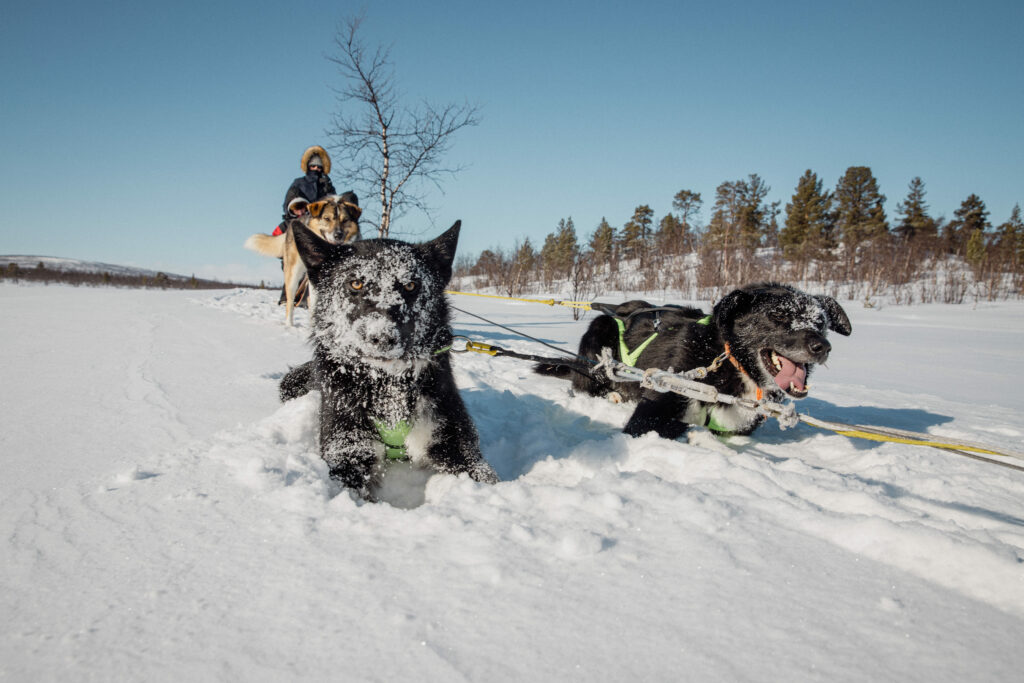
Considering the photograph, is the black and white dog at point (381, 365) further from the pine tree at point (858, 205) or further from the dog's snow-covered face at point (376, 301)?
the pine tree at point (858, 205)

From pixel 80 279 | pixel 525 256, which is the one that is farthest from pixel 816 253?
pixel 80 279

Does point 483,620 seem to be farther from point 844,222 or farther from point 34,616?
point 844,222

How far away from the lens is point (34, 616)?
3.30 ft

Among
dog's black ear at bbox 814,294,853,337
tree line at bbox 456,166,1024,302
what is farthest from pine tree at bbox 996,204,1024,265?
dog's black ear at bbox 814,294,853,337

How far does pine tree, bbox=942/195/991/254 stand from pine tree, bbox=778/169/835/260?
11458mm

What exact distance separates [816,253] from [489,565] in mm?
45914

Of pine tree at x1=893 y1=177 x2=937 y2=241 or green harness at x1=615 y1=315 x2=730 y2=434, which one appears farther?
pine tree at x1=893 y1=177 x2=937 y2=241

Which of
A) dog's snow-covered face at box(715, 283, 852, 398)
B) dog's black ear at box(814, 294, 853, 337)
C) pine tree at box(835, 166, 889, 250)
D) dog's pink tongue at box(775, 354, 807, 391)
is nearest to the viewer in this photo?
dog's snow-covered face at box(715, 283, 852, 398)

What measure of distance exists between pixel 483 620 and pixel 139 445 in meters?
2.16

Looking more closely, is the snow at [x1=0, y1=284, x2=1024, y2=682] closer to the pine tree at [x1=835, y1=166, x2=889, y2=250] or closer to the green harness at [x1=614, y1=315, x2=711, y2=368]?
the green harness at [x1=614, y1=315, x2=711, y2=368]

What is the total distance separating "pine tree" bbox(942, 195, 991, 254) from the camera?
41.5m

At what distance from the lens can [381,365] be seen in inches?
83.8

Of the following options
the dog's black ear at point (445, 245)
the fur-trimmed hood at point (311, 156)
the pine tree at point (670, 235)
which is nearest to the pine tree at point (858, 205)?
the pine tree at point (670, 235)

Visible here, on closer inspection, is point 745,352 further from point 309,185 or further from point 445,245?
point 309,185
